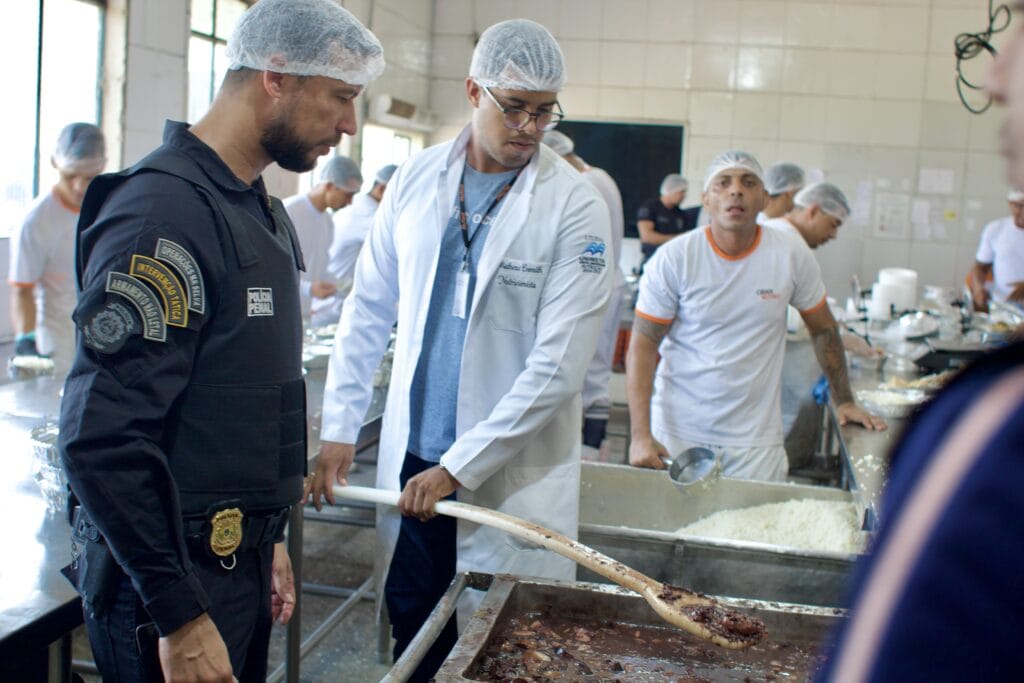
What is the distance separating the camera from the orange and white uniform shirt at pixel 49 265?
384 cm

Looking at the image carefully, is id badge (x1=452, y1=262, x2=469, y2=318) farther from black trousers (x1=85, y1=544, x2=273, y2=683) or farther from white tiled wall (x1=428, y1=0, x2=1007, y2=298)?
white tiled wall (x1=428, y1=0, x2=1007, y2=298)

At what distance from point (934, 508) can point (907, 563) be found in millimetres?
34

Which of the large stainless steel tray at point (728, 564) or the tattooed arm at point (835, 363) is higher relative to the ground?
the tattooed arm at point (835, 363)

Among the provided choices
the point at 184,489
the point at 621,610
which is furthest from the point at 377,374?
the point at 184,489

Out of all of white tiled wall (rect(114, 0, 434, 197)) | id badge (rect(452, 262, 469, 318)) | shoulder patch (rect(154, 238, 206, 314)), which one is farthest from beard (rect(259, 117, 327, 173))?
white tiled wall (rect(114, 0, 434, 197))

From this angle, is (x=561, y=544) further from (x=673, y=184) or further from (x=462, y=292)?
(x=673, y=184)

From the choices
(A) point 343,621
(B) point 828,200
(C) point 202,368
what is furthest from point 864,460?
(B) point 828,200

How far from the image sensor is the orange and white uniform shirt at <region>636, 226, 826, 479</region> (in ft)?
10.2

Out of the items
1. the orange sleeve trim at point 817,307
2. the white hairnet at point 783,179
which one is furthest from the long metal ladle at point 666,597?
the white hairnet at point 783,179

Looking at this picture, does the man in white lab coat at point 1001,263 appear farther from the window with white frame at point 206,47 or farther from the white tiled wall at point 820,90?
the window with white frame at point 206,47

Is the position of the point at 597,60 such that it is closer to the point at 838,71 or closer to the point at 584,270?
the point at 838,71

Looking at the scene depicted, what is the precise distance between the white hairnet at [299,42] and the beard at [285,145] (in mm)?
88

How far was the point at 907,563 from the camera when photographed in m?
0.51

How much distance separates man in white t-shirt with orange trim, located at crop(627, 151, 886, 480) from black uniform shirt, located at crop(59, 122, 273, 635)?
1.93m
